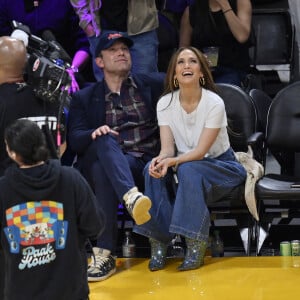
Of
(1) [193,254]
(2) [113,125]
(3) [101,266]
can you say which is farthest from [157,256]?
(2) [113,125]

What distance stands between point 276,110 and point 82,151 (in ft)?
4.34

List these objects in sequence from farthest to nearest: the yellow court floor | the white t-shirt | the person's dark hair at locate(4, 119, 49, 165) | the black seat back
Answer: the black seat back < the white t-shirt < the yellow court floor < the person's dark hair at locate(4, 119, 49, 165)

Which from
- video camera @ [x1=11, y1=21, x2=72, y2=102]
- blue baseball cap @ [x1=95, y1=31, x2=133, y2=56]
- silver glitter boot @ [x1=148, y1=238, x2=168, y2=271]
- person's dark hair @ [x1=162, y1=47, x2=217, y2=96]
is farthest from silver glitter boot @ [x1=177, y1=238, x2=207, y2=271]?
blue baseball cap @ [x1=95, y1=31, x2=133, y2=56]

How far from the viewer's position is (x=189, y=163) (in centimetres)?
491

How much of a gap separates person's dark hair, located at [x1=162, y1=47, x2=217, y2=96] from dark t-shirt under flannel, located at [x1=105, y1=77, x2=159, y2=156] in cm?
24

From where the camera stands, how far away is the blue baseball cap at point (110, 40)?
5457 millimetres

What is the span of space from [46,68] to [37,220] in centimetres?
128

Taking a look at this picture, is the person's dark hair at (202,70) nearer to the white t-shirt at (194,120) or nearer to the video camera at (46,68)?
the white t-shirt at (194,120)

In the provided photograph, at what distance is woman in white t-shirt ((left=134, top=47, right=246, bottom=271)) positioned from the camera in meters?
4.84

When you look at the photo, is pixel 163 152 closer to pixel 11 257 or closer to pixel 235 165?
pixel 235 165

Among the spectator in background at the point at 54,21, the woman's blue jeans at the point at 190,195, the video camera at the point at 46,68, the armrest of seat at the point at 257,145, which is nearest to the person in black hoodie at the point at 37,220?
the video camera at the point at 46,68

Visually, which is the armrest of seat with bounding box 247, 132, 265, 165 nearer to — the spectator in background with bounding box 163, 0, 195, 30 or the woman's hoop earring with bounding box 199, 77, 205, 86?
the woman's hoop earring with bounding box 199, 77, 205, 86

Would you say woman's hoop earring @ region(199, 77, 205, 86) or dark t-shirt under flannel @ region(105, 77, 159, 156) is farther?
dark t-shirt under flannel @ region(105, 77, 159, 156)

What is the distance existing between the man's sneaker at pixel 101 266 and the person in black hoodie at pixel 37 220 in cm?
124
